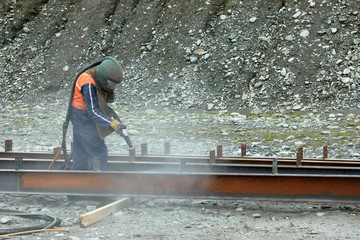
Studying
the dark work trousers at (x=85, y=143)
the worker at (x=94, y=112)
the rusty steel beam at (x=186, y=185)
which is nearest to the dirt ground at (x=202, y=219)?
the rusty steel beam at (x=186, y=185)

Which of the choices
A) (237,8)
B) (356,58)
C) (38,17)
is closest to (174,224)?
(356,58)

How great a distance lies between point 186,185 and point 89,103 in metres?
1.63

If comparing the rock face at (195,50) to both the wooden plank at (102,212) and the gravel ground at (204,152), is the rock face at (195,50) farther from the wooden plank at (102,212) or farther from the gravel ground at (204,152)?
the wooden plank at (102,212)

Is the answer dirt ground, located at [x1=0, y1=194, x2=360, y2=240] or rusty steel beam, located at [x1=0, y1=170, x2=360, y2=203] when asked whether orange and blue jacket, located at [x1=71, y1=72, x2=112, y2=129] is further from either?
dirt ground, located at [x1=0, y1=194, x2=360, y2=240]

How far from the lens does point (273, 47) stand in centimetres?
1611

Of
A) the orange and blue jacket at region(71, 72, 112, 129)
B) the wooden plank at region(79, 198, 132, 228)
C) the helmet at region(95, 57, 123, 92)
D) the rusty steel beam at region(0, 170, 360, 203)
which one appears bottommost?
the wooden plank at region(79, 198, 132, 228)

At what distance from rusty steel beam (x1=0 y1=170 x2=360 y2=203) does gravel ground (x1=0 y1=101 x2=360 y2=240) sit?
0.23m

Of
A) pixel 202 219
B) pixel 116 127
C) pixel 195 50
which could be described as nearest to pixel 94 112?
pixel 116 127

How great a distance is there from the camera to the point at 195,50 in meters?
17.3

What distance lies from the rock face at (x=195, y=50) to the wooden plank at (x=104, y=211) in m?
9.00

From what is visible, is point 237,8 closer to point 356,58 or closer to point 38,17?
point 356,58

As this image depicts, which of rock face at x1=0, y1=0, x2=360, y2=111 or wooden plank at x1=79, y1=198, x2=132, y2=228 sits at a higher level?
rock face at x1=0, y1=0, x2=360, y2=111

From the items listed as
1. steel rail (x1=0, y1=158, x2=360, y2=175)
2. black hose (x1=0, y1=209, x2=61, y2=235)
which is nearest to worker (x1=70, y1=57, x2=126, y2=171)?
steel rail (x1=0, y1=158, x2=360, y2=175)

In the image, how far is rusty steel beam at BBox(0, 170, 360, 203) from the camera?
17.2 feet
